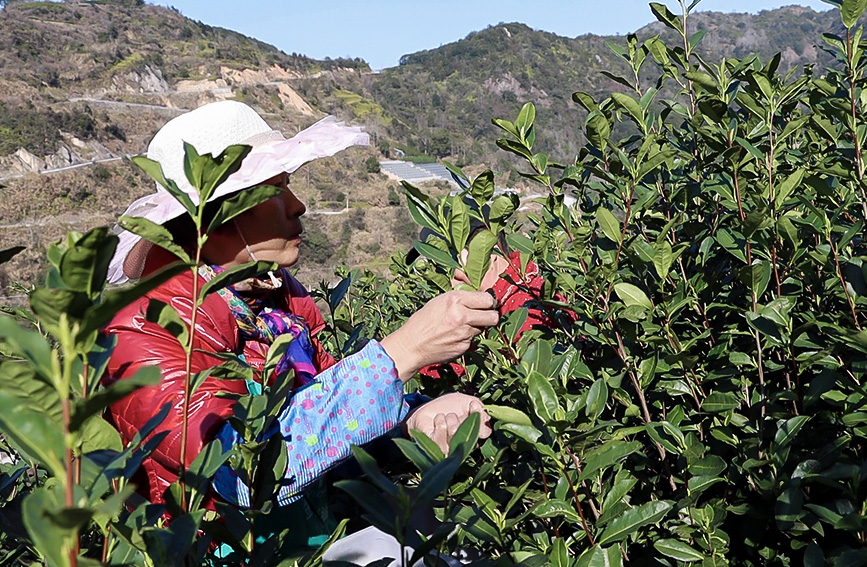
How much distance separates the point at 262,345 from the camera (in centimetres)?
166

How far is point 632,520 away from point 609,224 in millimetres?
536

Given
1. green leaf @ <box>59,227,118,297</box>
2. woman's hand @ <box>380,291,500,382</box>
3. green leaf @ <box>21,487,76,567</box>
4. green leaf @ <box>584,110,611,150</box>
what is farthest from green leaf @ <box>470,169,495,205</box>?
green leaf @ <box>21,487,76,567</box>

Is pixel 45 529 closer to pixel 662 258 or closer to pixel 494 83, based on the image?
pixel 662 258

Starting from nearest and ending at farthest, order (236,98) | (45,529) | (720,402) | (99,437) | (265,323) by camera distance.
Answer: (45,529)
(99,437)
(720,402)
(265,323)
(236,98)

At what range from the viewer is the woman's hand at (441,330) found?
131 cm

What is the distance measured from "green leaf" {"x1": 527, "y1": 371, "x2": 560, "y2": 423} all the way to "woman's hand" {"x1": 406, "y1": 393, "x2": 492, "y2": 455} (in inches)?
17.8

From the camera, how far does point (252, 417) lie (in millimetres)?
903

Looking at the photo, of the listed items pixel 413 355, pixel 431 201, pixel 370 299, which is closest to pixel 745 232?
pixel 431 201

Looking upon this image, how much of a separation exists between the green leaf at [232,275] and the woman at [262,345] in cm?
42

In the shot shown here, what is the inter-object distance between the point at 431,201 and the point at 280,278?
838 millimetres

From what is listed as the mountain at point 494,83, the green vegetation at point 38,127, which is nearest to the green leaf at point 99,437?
the green vegetation at point 38,127

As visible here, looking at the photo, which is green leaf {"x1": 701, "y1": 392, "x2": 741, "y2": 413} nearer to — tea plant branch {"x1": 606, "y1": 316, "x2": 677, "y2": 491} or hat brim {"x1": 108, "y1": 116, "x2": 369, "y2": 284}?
tea plant branch {"x1": 606, "y1": 316, "x2": 677, "y2": 491}

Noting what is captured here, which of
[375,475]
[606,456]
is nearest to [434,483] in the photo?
[375,475]

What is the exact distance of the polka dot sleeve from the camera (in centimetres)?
128
